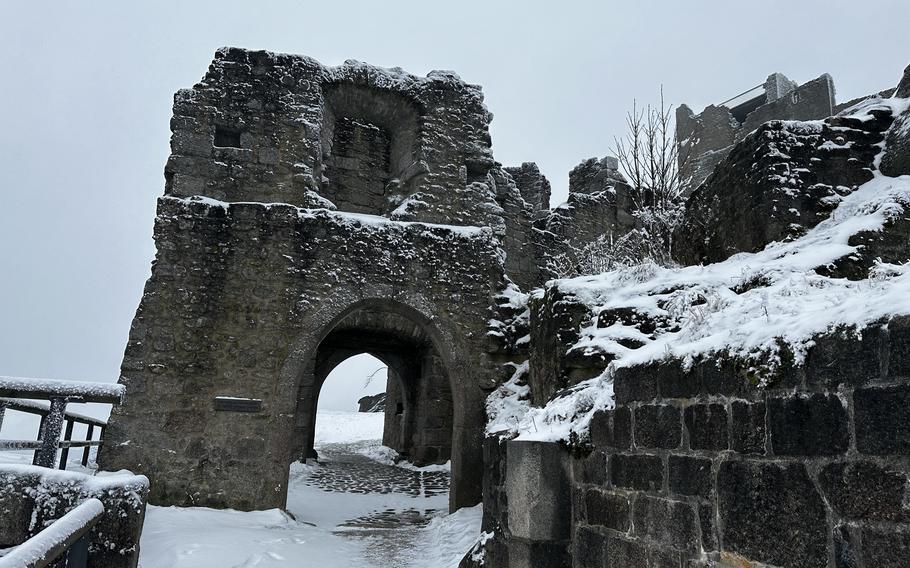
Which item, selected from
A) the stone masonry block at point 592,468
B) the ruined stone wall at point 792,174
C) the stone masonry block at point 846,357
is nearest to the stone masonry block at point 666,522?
the stone masonry block at point 592,468

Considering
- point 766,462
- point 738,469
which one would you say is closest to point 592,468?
point 738,469

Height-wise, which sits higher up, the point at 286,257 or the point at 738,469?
the point at 286,257

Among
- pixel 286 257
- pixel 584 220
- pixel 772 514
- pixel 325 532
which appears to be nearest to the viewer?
pixel 772 514

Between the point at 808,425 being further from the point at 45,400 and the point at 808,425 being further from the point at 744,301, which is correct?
the point at 45,400

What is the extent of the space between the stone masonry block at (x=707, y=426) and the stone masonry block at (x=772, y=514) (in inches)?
3.9

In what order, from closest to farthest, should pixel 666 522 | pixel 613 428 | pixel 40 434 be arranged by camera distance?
pixel 666 522 < pixel 613 428 < pixel 40 434

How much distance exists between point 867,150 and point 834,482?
5262mm

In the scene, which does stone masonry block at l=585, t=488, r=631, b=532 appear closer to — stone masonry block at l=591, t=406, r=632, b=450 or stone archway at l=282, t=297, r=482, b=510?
stone masonry block at l=591, t=406, r=632, b=450

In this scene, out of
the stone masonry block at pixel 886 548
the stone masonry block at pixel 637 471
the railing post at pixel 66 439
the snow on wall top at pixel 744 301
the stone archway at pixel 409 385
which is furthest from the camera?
Result: the stone archway at pixel 409 385

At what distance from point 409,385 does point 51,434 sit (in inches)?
450

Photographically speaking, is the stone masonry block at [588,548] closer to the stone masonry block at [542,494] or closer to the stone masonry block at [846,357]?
the stone masonry block at [542,494]

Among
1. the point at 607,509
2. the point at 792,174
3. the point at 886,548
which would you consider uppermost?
the point at 792,174

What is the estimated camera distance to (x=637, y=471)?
3102 mm

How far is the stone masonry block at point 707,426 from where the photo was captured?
8.32 ft
